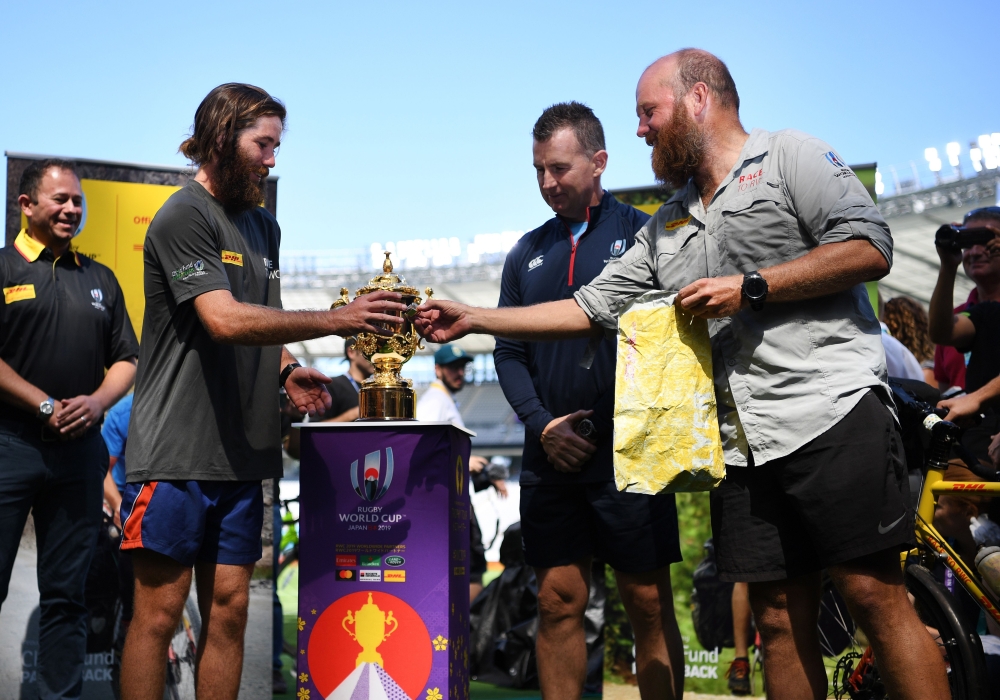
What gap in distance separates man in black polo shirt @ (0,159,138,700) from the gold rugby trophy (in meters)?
1.22

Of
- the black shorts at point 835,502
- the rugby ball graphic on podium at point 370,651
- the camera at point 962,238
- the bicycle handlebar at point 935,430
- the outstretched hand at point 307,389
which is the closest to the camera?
the black shorts at point 835,502

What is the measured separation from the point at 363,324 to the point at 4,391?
176 centimetres

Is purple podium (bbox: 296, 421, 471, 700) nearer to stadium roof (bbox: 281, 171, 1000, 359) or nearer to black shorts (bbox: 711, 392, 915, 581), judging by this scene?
black shorts (bbox: 711, 392, 915, 581)

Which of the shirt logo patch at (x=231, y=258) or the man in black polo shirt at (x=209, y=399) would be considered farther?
the shirt logo patch at (x=231, y=258)

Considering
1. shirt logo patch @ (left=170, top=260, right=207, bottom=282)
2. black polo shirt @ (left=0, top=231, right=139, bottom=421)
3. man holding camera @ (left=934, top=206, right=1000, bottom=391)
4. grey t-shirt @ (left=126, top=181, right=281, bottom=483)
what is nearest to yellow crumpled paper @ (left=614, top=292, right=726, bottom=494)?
grey t-shirt @ (left=126, top=181, right=281, bottom=483)

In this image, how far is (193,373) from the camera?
2.60 meters

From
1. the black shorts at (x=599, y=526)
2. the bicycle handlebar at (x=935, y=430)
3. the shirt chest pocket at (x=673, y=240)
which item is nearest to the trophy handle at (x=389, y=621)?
the black shorts at (x=599, y=526)

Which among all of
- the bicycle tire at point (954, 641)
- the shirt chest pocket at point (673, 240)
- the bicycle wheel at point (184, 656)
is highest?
the shirt chest pocket at point (673, 240)

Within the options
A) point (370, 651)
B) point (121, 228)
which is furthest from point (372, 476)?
point (121, 228)

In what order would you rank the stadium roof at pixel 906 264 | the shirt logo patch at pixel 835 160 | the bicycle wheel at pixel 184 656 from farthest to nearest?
the stadium roof at pixel 906 264, the bicycle wheel at pixel 184 656, the shirt logo patch at pixel 835 160

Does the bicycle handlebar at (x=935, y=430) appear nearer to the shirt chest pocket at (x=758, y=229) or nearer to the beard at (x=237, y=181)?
the shirt chest pocket at (x=758, y=229)

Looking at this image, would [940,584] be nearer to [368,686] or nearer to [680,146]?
[680,146]

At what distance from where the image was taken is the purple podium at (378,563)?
2.97m

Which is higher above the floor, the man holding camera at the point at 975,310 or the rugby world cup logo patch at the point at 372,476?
the man holding camera at the point at 975,310
